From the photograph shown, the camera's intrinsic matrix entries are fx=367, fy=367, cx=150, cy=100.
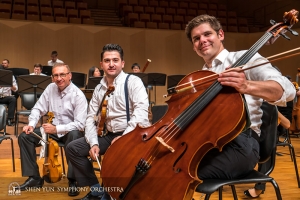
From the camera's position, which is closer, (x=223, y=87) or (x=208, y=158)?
(x=223, y=87)

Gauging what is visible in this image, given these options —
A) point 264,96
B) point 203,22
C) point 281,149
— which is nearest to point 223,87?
point 264,96

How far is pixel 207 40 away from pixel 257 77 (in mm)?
361

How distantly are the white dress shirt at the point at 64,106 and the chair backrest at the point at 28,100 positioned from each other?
8.13 ft

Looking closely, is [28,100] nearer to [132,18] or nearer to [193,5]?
[132,18]

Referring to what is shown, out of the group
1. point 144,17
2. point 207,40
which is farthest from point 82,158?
point 144,17

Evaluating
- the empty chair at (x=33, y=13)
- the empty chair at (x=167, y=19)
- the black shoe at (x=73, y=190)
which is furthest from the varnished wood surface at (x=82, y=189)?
the empty chair at (x=167, y=19)

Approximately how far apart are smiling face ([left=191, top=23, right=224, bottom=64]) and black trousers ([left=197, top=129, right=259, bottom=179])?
49 centimetres

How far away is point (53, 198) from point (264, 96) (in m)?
2.23

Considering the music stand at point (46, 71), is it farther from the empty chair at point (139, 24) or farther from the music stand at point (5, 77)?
the empty chair at point (139, 24)

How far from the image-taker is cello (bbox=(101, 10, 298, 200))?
4.82 feet

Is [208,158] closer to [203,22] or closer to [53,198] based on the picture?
[203,22]

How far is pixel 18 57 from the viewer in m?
9.44

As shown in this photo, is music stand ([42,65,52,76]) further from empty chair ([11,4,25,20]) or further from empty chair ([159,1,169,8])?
empty chair ([159,1,169,8])

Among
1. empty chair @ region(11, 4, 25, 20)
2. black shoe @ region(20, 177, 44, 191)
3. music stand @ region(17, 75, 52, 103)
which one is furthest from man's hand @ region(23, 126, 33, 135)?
empty chair @ region(11, 4, 25, 20)
